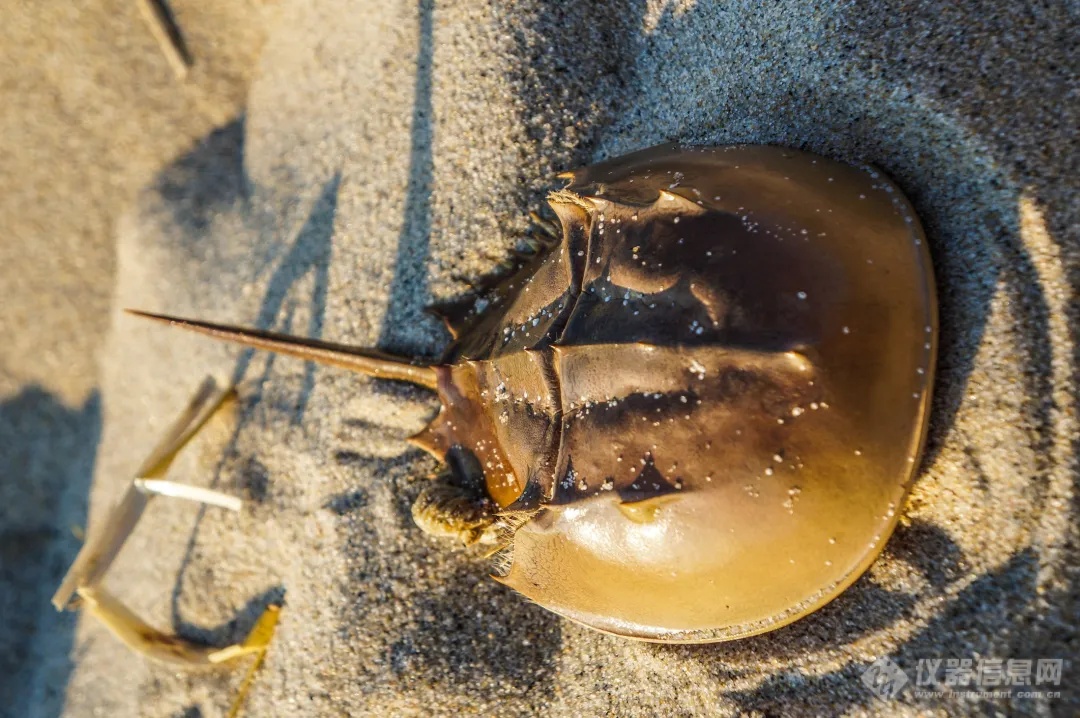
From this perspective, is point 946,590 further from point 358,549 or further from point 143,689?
point 143,689

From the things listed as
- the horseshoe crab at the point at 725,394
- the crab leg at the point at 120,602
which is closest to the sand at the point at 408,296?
the crab leg at the point at 120,602

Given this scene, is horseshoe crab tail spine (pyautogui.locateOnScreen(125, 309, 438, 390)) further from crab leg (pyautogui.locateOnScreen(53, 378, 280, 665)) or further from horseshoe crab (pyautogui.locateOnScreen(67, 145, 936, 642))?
crab leg (pyautogui.locateOnScreen(53, 378, 280, 665))

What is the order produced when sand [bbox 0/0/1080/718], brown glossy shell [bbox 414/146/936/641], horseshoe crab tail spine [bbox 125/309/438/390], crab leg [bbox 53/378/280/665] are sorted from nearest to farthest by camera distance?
brown glossy shell [bbox 414/146/936/641] < sand [bbox 0/0/1080/718] < horseshoe crab tail spine [bbox 125/309/438/390] < crab leg [bbox 53/378/280/665]

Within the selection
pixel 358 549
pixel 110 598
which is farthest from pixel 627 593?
pixel 110 598

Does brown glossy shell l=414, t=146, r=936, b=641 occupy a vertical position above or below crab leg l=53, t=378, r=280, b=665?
above

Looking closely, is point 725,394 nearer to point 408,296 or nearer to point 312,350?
point 312,350

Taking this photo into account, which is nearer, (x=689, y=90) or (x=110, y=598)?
(x=689, y=90)

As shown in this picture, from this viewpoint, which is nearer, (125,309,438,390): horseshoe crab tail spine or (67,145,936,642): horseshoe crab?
(67,145,936,642): horseshoe crab

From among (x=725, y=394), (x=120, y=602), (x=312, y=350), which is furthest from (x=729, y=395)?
(x=120, y=602)

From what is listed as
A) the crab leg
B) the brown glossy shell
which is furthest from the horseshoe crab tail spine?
the crab leg
